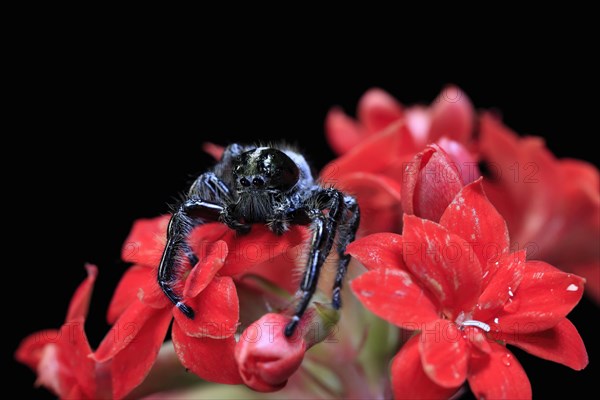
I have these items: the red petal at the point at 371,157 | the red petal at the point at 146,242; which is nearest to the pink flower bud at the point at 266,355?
the red petal at the point at 146,242

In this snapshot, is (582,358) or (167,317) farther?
(167,317)

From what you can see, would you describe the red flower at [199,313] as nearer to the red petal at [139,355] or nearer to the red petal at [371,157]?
the red petal at [139,355]

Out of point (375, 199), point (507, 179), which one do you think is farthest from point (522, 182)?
point (375, 199)

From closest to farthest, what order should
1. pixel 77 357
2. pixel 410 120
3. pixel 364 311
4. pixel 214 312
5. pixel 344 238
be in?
pixel 214 312 → pixel 344 238 → pixel 77 357 → pixel 364 311 → pixel 410 120

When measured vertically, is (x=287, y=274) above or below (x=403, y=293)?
below

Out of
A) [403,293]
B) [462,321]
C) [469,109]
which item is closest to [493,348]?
[462,321]

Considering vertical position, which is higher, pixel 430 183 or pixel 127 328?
pixel 430 183

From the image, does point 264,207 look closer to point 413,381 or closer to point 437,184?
point 437,184

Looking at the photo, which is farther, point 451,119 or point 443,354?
point 451,119

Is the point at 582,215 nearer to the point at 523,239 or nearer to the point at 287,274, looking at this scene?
the point at 523,239
